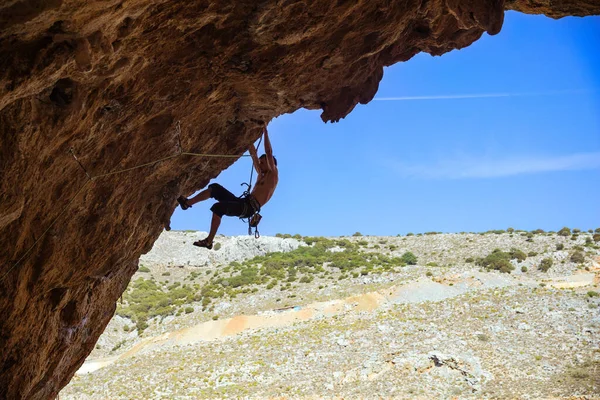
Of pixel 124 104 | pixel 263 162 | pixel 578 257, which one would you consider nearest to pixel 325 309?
pixel 578 257

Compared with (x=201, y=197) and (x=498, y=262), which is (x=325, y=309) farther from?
(x=201, y=197)

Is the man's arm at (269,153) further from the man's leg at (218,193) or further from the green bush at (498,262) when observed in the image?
the green bush at (498,262)

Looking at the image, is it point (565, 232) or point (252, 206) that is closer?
point (252, 206)

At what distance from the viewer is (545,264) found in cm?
4331

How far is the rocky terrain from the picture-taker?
2102 cm

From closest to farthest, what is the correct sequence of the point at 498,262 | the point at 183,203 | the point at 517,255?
the point at 183,203, the point at 498,262, the point at 517,255

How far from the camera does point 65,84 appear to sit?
5.31m

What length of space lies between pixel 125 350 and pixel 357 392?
20.0m

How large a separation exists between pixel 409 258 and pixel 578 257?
14.2 meters

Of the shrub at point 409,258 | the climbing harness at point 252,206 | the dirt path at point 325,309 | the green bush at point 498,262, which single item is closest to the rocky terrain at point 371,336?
the dirt path at point 325,309

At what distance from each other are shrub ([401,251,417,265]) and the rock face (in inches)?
1616

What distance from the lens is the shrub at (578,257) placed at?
42.7 meters

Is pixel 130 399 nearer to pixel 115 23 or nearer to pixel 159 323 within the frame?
pixel 159 323

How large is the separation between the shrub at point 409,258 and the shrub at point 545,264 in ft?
35.5
